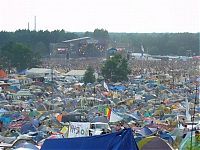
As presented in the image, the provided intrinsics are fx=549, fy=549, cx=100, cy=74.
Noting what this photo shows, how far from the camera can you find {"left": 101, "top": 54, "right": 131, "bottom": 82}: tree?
29.8 metres

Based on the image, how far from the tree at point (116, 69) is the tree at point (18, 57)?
7.47 metres

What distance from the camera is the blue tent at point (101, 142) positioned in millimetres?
4852

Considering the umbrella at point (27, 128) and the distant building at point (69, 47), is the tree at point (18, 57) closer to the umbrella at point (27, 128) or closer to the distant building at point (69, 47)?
the distant building at point (69, 47)

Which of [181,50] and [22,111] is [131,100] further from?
[181,50]

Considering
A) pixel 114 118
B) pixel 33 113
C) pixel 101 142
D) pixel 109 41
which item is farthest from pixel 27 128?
pixel 109 41

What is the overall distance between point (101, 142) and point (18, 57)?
103 feet

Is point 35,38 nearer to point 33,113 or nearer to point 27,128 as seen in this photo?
point 33,113

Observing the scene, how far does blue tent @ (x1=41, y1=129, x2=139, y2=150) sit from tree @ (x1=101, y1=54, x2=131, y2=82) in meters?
24.4

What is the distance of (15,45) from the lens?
3716 cm

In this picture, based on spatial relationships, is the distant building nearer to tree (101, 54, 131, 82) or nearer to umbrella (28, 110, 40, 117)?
tree (101, 54, 131, 82)

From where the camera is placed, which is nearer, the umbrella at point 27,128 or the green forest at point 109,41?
the umbrella at point 27,128

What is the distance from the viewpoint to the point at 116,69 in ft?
98.4

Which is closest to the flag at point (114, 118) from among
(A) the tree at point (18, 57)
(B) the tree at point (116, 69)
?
(B) the tree at point (116, 69)

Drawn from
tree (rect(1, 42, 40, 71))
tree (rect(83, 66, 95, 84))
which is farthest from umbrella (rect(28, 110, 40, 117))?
tree (rect(1, 42, 40, 71))
